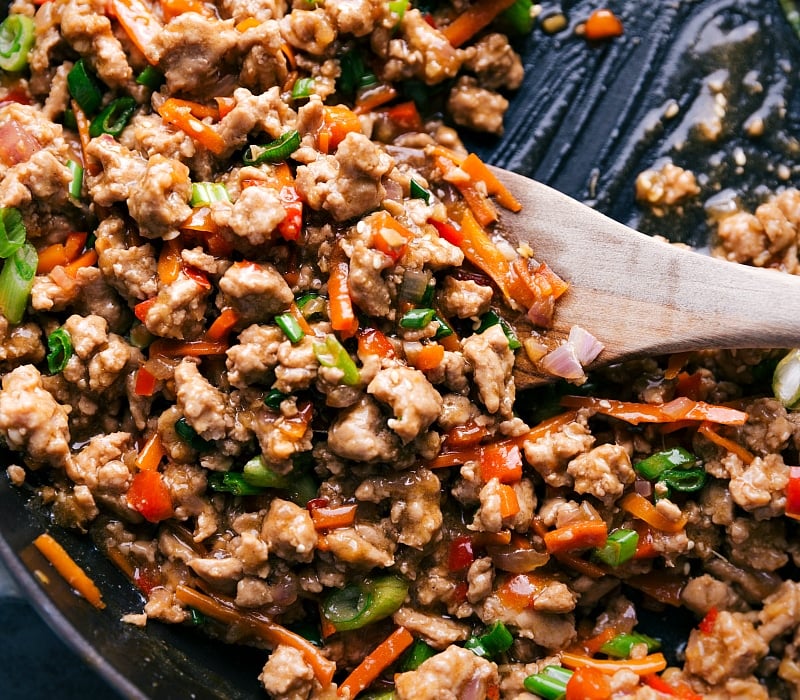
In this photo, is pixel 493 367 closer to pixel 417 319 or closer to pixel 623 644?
pixel 417 319

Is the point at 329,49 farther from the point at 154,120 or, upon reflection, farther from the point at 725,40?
the point at 725,40

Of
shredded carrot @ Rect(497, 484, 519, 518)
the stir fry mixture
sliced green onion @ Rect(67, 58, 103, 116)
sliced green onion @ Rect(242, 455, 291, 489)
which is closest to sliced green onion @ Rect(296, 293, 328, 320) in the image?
the stir fry mixture

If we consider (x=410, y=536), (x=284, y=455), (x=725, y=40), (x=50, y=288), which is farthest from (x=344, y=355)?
(x=725, y=40)

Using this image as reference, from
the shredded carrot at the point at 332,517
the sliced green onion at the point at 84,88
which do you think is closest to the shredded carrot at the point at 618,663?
the shredded carrot at the point at 332,517

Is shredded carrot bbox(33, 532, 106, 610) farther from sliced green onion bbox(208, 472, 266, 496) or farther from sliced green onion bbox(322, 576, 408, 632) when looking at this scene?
sliced green onion bbox(322, 576, 408, 632)

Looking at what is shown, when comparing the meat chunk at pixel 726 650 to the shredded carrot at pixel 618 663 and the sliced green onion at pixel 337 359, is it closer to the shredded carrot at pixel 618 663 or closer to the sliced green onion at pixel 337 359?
the shredded carrot at pixel 618 663
